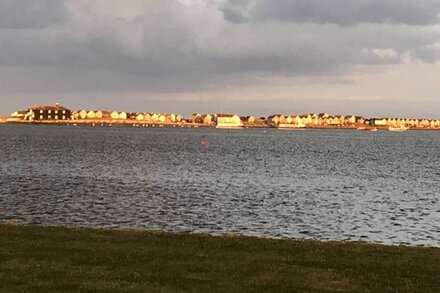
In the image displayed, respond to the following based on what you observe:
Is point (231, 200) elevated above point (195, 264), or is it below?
below

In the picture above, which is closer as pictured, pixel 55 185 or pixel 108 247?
pixel 108 247

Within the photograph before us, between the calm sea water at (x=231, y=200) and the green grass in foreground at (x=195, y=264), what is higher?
the green grass in foreground at (x=195, y=264)

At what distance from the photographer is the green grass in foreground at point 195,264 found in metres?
16.1

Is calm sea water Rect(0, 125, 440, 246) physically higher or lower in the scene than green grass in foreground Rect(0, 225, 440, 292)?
lower

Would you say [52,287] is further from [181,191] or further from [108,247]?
[181,191]

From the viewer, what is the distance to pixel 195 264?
1844cm

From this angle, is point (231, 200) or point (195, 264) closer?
point (195, 264)

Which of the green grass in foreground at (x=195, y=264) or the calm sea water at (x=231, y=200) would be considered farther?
the calm sea water at (x=231, y=200)

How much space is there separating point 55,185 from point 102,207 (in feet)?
61.7

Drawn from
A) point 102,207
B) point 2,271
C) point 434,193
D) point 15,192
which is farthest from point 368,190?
point 2,271

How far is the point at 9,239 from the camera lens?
843 inches

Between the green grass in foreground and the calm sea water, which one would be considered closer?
the green grass in foreground

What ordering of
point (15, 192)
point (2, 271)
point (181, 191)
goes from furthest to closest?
point (181, 191) → point (15, 192) → point (2, 271)

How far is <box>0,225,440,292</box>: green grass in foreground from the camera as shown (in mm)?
16094
